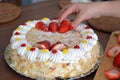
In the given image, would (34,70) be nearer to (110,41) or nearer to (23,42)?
(23,42)

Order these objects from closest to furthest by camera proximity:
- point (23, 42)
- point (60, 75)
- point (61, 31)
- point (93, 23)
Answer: point (60, 75)
point (23, 42)
point (61, 31)
point (93, 23)

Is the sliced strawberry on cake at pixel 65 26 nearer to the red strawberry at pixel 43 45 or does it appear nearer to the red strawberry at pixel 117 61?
the red strawberry at pixel 43 45

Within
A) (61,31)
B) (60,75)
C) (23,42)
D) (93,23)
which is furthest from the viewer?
(93,23)

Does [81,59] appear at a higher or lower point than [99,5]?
lower

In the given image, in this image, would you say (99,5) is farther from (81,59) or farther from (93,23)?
(81,59)

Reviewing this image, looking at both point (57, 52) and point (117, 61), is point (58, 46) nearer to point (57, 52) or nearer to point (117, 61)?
point (57, 52)

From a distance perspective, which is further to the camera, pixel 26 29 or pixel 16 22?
pixel 16 22

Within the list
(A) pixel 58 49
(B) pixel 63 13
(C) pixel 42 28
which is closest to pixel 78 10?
(B) pixel 63 13

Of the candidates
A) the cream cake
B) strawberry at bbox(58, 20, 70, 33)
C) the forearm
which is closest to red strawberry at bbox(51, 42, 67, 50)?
the cream cake

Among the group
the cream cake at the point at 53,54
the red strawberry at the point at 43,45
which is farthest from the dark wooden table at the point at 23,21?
the red strawberry at the point at 43,45
